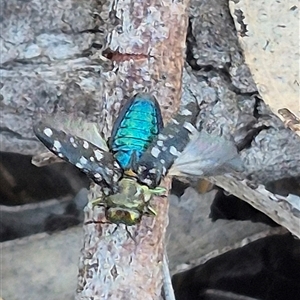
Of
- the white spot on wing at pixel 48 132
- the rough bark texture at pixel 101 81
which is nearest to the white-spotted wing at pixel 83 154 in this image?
the white spot on wing at pixel 48 132

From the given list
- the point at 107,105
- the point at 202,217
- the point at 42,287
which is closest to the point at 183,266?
the point at 202,217

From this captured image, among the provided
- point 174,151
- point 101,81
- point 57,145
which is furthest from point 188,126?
point 101,81

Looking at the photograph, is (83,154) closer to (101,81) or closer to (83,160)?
(83,160)

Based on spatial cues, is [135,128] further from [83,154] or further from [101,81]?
[101,81]

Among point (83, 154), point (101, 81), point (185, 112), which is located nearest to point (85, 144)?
point (83, 154)

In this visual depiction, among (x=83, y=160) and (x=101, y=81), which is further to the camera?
(x=101, y=81)

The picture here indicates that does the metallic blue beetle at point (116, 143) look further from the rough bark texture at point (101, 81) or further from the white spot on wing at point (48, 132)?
the rough bark texture at point (101, 81)
